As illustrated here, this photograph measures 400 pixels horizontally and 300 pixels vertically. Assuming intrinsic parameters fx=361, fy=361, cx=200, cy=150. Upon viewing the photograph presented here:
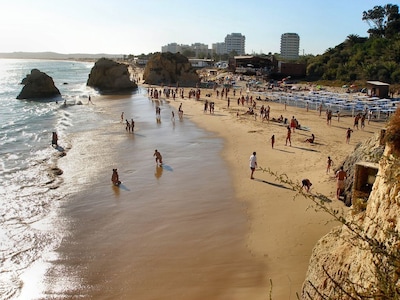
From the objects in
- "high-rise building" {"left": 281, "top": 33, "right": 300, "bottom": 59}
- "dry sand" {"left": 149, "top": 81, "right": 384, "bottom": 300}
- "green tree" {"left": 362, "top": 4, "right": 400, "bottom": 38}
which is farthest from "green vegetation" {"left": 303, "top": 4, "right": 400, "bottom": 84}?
"high-rise building" {"left": 281, "top": 33, "right": 300, "bottom": 59}

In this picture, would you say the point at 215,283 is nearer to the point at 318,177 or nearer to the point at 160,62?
the point at 318,177

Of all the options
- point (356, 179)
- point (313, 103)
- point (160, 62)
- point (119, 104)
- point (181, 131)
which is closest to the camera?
point (356, 179)

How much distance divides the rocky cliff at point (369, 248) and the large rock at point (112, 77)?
161 feet

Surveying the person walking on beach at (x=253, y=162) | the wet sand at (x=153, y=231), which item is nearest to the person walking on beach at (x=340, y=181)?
the wet sand at (x=153, y=231)

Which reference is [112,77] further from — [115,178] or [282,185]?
[282,185]

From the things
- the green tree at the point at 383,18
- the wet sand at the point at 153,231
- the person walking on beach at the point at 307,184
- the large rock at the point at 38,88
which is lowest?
the wet sand at the point at 153,231

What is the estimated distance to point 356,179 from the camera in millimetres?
9055

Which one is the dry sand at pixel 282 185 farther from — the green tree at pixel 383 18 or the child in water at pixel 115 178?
the green tree at pixel 383 18

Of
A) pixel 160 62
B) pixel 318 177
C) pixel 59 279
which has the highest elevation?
pixel 160 62

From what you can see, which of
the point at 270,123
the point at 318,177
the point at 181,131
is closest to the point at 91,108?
the point at 181,131

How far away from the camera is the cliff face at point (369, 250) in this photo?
3.93 metres

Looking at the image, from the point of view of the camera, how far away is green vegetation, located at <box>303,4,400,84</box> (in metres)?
47.8

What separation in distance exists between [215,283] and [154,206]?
470 centimetres

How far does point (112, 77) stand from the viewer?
54.6m
